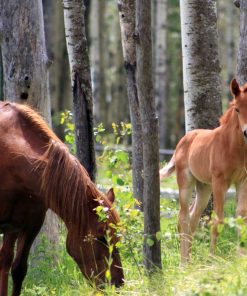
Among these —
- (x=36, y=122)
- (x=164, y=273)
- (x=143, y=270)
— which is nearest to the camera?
(x=164, y=273)

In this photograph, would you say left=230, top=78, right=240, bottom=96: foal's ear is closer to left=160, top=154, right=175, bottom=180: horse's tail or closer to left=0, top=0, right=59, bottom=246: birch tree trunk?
left=160, top=154, right=175, bottom=180: horse's tail

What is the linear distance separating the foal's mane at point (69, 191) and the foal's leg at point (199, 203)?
2088 mm

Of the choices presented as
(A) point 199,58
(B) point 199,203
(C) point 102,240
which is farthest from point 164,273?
(A) point 199,58

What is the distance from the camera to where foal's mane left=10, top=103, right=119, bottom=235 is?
6.70m

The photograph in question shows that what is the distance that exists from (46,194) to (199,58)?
→ 3356 millimetres

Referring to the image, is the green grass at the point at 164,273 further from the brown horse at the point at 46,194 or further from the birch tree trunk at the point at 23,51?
the birch tree trunk at the point at 23,51

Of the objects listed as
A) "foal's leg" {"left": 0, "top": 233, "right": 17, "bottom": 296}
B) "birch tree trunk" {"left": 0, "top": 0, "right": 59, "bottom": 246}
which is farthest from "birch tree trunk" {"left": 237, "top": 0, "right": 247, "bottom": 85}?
"foal's leg" {"left": 0, "top": 233, "right": 17, "bottom": 296}

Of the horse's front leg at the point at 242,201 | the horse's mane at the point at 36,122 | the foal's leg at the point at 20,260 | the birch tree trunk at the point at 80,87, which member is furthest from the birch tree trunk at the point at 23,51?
the horse's front leg at the point at 242,201

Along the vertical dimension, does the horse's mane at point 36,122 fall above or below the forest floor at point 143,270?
above

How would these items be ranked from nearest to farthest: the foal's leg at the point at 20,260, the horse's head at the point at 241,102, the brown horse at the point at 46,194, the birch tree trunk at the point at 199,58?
the brown horse at the point at 46,194 < the foal's leg at the point at 20,260 < the horse's head at the point at 241,102 < the birch tree trunk at the point at 199,58

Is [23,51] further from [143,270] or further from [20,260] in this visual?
[143,270]

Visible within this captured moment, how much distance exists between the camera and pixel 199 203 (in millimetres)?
8734

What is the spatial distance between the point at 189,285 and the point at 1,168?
198 centimetres

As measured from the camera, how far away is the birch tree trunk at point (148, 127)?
6.56 meters
